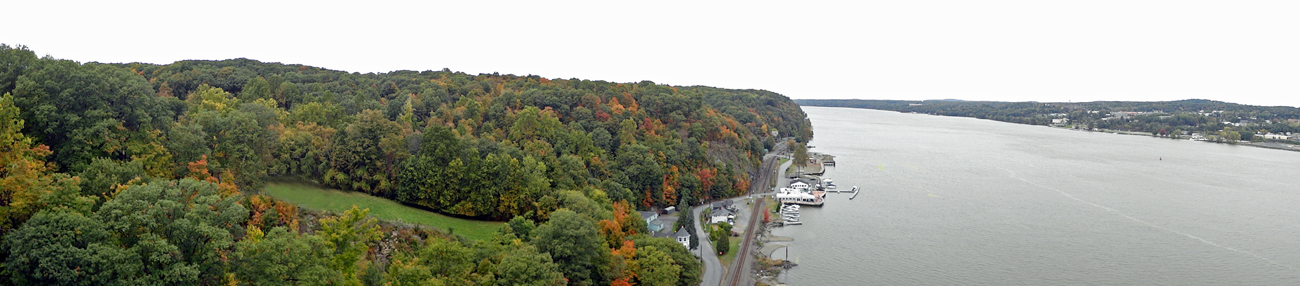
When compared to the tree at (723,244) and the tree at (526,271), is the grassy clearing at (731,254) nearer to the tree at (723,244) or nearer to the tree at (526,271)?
the tree at (723,244)

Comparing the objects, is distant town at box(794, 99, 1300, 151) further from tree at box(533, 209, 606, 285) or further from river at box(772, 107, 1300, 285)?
tree at box(533, 209, 606, 285)

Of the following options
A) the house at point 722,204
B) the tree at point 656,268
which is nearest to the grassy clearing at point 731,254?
the tree at point 656,268

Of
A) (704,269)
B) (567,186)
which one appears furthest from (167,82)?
(704,269)

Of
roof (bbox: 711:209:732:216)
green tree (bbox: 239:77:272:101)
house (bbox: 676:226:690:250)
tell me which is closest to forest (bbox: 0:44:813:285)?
green tree (bbox: 239:77:272:101)

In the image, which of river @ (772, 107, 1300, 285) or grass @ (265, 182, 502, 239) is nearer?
grass @ (265, 182, 502, 239)

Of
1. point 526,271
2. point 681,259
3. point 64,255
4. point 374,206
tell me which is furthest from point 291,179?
point 681,259
